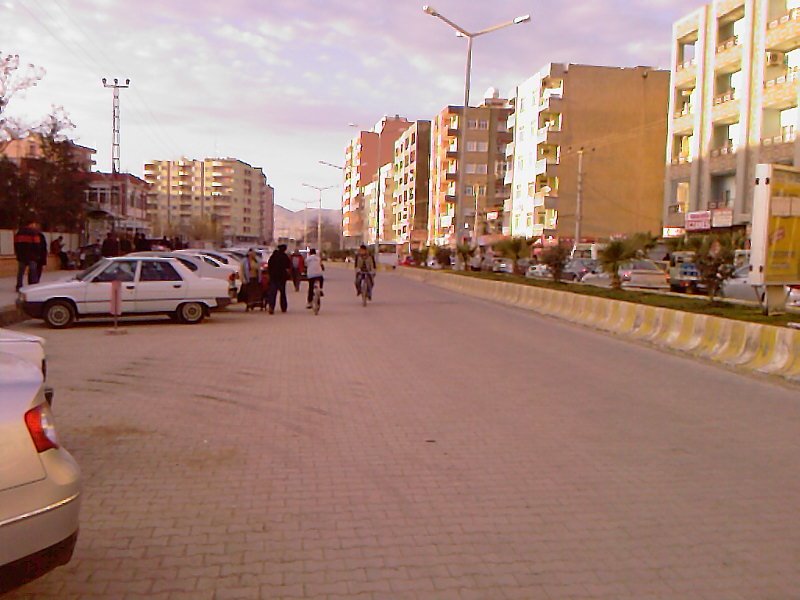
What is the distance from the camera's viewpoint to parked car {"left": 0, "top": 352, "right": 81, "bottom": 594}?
3301 millimetres

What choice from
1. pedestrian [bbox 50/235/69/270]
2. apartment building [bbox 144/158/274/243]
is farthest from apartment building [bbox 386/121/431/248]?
pedestrian [bbox 50/235/69/270]

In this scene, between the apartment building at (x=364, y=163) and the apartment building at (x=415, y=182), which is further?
the apartment building at (x=364, y=163)

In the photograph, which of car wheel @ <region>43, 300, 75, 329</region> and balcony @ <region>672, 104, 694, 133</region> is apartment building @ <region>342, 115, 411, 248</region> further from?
car wheel @ <region>43, 300, 75, 329</region>

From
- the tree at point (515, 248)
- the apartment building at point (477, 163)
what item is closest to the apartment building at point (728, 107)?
the tree at point (515, 248)

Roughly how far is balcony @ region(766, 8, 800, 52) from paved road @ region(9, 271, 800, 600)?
33.5 meters

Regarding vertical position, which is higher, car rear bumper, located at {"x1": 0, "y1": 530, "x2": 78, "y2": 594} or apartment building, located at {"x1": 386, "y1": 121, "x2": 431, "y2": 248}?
apartment building, located at {"x1": 386, "y1": 121, "x2": 431, "y2": 248}

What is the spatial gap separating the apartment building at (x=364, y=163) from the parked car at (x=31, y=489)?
124 metres

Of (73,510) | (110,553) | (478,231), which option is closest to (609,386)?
(110,553)

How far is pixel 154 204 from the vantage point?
480 ft

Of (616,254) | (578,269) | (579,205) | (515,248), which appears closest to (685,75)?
(579,205)

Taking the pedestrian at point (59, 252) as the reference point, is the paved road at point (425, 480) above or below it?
below

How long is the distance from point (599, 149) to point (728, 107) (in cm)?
2319

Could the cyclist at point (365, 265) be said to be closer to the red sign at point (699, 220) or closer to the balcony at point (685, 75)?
the red sign at point (699, 220)

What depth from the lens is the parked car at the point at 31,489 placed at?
10.8ft
